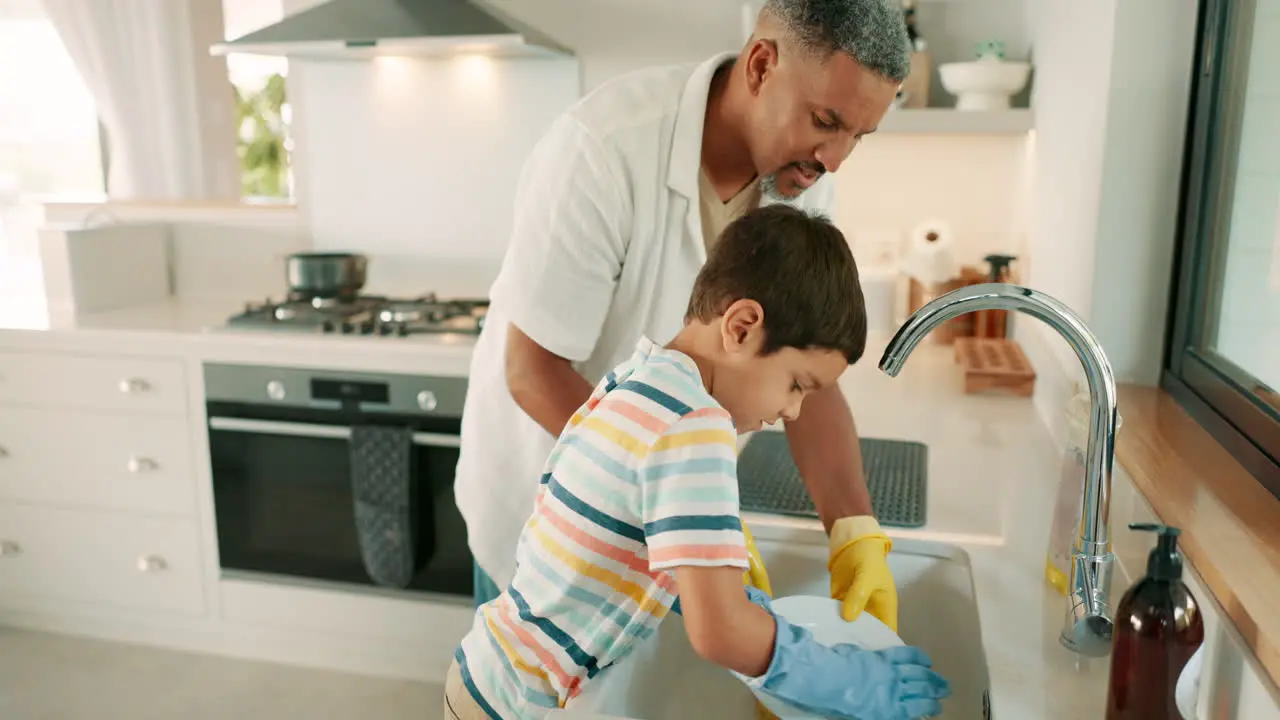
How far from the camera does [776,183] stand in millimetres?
1270

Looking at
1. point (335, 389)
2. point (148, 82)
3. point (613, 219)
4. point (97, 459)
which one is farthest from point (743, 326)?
point (148, 82)

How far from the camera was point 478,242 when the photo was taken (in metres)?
2.90

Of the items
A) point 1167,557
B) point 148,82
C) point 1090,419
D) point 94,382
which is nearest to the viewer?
point 1167,557

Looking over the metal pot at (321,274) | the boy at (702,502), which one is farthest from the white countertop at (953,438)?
the metal pot at (321,274)

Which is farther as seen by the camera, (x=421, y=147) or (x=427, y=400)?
(x=421, y=147)

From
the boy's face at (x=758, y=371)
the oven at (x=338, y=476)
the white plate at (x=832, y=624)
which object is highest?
the boy's face at (x=758, y=371)

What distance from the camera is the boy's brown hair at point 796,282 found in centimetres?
88

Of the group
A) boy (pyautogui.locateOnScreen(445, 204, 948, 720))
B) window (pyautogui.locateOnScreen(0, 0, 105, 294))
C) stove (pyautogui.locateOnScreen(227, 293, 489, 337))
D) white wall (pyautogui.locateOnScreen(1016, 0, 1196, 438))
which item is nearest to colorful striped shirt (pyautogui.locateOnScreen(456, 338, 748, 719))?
boy (pyautogui.locateOnScreen(445, 204, 948, 720))

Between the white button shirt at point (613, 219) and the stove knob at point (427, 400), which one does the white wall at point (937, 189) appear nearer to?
the stove knob at point (427, 400)

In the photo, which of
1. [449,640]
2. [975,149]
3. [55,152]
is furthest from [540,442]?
[55,152]

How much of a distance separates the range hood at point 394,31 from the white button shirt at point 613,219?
1.14m

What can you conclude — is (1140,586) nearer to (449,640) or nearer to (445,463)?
(445,463)

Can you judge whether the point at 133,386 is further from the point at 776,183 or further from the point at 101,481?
the point at 776,183

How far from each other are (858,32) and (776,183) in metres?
0.24
